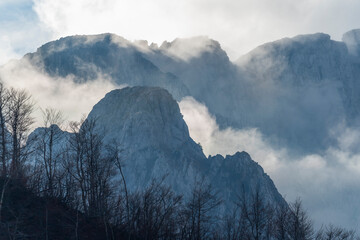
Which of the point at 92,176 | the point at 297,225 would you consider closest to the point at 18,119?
the point at 92,176

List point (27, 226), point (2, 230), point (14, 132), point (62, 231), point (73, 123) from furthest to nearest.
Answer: point (73, 123) < point (14, 132) < point (62, 231) < point (27, 226) < point (2, 230)

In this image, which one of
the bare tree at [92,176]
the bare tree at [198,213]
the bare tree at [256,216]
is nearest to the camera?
the bare tree at [198,213]

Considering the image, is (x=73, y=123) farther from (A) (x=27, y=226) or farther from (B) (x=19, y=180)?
(A) (x=27, y=226)

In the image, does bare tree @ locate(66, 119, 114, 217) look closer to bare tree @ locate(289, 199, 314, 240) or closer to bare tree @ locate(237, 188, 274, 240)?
bare tree @ locate(237, 188, 274, 240)

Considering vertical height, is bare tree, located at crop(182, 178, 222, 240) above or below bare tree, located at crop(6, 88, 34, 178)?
below

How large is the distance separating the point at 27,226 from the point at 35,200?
5.00 metres

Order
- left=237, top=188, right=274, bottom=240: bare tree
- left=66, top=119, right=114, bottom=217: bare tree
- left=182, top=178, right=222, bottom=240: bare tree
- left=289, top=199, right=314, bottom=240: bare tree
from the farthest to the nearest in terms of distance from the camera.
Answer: left=289, top=199, right=314, bottom=240: bare tree < left=237, top=188, right=274, bottom=240: bare tree < left=66, top=119, right=114, bottom=217: bare tree < left=182, top=178, right=222, bottom=240: bare tree

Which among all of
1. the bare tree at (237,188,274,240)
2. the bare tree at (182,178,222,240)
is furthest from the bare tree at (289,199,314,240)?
the bare tree at (182,178,222,240)

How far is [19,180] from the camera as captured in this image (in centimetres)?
3862

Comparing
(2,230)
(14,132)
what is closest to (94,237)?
(2,230)

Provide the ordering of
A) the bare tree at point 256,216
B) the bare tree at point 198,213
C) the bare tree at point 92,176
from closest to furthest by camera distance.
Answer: the bare tree at point 198,213, the bare tree at point 92,176, the bare tree at point 256,216

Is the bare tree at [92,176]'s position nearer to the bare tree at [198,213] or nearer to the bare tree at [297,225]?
the bare tree at [198,213]

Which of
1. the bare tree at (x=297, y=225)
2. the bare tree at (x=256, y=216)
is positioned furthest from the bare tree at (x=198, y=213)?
the bare tree at (x=297, y=225)

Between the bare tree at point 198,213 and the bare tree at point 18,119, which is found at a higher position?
the bare tree at point 18,119
